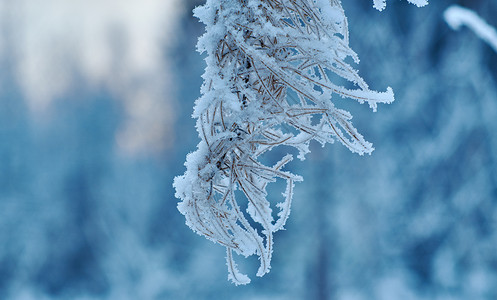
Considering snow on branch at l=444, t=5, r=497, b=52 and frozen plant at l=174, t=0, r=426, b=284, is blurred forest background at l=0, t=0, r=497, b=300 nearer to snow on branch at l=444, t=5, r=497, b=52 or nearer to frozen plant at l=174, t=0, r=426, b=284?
snow on branch at l=444, t=5, r=497, b=52

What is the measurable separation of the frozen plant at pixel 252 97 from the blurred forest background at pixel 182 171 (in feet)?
14.5

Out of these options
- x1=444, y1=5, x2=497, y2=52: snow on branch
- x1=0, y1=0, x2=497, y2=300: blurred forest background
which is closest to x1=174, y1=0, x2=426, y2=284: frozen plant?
x1=444, y1=5, x2=497, y2=52: snow on branch

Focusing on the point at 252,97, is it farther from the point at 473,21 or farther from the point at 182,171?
the point at 182,171

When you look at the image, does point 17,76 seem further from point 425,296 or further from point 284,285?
point 425,296

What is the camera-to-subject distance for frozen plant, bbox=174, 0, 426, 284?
822 mm

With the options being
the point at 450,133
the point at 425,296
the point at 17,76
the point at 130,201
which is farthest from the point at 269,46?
the point at 17,76

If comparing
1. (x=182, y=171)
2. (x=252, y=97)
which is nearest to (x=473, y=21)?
(x=252, y=97)

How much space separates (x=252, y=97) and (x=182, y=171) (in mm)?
6171

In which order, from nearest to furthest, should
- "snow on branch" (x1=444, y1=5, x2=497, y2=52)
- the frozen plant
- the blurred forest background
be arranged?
the frozen plant, "snow on branch" (x1=444, y1=5, x2=497, y2=52), the blurred forest background

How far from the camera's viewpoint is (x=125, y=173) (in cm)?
754

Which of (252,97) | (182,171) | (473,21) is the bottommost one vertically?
(252,97)

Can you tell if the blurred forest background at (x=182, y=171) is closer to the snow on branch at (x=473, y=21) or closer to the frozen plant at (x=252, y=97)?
the snow on branch at (x=473, y=21)

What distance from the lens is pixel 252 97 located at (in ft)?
2.74

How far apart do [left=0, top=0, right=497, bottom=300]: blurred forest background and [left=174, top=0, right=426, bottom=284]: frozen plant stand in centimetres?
440
